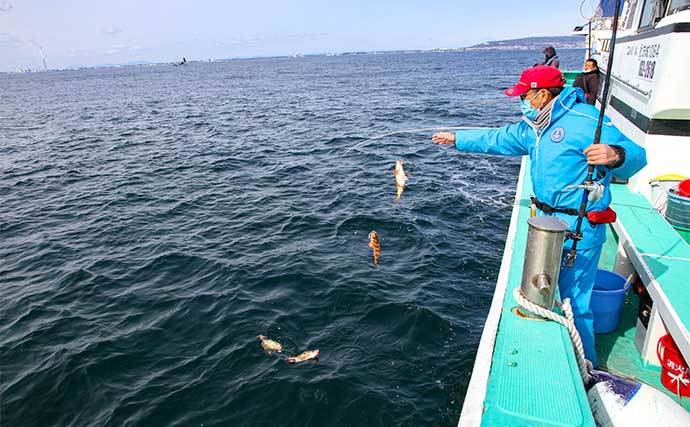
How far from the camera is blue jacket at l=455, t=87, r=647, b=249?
3.77 meters

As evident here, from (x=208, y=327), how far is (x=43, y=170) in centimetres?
1759

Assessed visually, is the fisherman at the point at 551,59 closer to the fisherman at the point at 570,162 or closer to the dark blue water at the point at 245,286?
the dark blue water at the point at 245,286

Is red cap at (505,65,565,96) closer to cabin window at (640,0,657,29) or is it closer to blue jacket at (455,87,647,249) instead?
blue jacket at (455,87,647,249)

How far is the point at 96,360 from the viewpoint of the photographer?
23.8 feet

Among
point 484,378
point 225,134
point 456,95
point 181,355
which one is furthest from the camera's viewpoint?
point 456,95

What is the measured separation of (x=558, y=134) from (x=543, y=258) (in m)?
1.37

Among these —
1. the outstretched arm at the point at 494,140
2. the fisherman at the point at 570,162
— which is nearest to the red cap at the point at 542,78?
the fisherman at the point at 570,162

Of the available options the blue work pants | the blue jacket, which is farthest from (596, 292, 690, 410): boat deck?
the blue jacket

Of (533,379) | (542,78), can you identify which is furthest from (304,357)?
(542,78)

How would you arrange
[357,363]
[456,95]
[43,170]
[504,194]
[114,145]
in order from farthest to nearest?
[456,95] → [114,145] → [43,170] → [504,194] → [357,363]

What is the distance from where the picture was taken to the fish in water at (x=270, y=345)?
7.26m

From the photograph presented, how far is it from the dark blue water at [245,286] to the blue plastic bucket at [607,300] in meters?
2.25

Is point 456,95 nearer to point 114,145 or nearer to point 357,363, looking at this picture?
point 114,145

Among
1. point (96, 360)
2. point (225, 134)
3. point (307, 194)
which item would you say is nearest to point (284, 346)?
point (96, 360)
